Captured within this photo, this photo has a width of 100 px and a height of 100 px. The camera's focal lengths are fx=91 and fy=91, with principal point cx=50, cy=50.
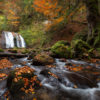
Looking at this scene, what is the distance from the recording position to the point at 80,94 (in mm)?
2846

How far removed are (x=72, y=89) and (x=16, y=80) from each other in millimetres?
1878

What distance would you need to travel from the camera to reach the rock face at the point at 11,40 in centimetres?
1667

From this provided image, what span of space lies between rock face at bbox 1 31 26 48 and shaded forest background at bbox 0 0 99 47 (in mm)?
1407

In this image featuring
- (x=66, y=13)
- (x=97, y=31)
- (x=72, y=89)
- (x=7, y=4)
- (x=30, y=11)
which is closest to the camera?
(x=72, y=89)

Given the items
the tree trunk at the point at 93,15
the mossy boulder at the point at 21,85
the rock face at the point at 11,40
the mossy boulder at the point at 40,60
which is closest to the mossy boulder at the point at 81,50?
the tree trunk at the point at 93,15

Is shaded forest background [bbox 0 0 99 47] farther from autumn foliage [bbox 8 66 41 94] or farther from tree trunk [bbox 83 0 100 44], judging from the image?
Result: autumn foliage [bbox 8 66 41 94]

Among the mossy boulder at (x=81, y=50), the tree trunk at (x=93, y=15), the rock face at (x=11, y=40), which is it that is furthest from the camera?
the rock face at (x=11, y=40)

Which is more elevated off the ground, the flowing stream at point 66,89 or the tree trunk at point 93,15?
the tree trunk at point 93,15

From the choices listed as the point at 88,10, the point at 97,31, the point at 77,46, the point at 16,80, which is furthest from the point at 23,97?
the point at 88,10

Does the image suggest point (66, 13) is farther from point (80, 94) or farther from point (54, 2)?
point (80, 94)

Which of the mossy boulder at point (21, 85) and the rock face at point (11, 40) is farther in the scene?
the rock face at point (11, 40)

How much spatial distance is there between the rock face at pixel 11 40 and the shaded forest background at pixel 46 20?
1.41 meters

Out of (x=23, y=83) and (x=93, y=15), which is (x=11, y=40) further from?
(x=23, y=83)

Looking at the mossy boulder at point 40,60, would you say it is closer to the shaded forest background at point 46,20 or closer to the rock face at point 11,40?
the shaded forest background at point 46,20
